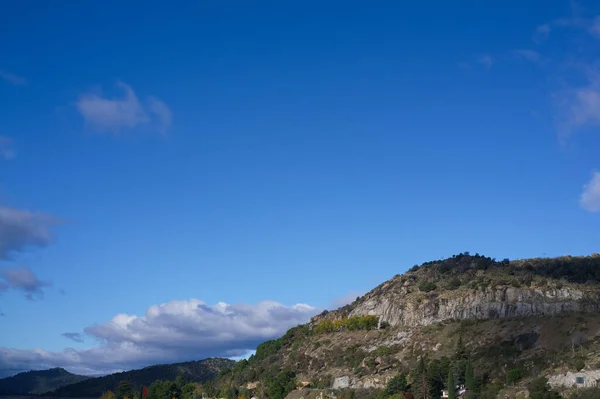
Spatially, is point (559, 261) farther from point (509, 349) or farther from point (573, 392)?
point (573, 392)

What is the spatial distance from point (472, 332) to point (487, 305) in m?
13.7

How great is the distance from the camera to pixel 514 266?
7549 inches

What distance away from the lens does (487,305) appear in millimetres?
159500

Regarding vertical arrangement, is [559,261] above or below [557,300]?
above

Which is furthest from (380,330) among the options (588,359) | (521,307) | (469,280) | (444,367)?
(588,359)

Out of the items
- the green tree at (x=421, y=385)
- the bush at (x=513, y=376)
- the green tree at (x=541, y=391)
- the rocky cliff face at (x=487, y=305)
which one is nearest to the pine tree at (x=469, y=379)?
the bush at (x=513, y=376)

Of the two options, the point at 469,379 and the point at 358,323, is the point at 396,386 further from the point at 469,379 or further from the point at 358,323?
the point at 358,323

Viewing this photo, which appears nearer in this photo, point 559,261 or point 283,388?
point 283,388

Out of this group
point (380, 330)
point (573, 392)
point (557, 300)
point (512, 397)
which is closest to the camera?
point (573, 392)

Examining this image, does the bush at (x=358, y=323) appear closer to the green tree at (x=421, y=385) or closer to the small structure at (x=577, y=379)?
the green tree at (x=421, y=385)

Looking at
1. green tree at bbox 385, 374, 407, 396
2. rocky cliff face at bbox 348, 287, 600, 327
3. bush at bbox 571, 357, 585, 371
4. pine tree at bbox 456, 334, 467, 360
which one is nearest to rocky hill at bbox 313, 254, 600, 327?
rocky cliff face at bbox 348, 287, 600, 327

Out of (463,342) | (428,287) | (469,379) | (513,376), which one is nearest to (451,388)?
(469,379)

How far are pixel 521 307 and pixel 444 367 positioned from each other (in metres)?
38.2

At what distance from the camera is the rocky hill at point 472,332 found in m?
124
